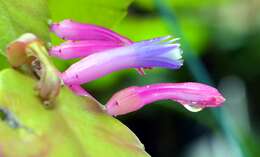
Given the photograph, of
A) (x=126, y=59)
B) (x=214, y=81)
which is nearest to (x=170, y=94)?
(x=126, y=59)

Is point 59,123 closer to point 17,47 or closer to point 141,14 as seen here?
point 17,47

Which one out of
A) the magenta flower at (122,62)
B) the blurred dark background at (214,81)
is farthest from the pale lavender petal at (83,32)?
the blurred dark background at (214,81)

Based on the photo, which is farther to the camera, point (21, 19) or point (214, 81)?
point (214, 81)

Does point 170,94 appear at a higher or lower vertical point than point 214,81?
higher

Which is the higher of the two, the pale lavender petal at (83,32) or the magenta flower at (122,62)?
the pale lavender petal at (83,32)

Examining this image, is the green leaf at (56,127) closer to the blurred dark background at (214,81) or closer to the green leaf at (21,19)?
the green leaf at (21,19)

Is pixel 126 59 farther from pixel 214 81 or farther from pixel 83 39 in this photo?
pixel 214 81
